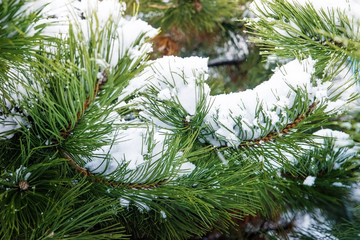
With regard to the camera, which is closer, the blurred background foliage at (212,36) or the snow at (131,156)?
the snow at (131,156)

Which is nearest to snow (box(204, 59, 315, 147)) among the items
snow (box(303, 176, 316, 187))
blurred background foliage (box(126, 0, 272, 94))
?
snow (box(303, 176, 316, 187))

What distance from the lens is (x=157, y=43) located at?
1.67 meters

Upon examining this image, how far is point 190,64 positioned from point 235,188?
0.21 meters

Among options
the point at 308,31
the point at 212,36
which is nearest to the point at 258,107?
the point at 308,31

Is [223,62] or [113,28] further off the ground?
[223,62]

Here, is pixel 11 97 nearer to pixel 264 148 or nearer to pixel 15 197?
pixel 15 197

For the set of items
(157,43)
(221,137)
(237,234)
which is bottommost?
(237,234)

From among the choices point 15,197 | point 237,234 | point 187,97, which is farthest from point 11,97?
point 237,234

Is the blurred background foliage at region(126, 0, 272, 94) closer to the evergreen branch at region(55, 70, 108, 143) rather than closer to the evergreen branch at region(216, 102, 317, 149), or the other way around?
the evergreen branch at region(216, 102, 317, 149)

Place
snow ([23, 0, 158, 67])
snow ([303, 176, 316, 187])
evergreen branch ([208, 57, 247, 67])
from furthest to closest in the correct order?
evergreen branch ([208, 57, 247, 67])
snow ([303, 176, 316, 187])
snow ([23, 0, 158, 67])

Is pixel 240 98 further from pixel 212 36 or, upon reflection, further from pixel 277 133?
pixel 212 36

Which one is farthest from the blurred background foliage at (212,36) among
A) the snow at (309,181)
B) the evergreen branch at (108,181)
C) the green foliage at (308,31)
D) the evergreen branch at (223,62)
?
the evergreen branch at (108,181)

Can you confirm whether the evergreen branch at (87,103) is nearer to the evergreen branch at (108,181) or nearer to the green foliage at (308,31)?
the evergreen branch at (108,181)

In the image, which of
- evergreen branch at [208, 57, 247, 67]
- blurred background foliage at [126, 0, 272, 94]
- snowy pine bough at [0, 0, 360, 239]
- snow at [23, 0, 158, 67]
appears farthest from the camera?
evergreen branch at [208, 57, 247, 67]
